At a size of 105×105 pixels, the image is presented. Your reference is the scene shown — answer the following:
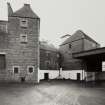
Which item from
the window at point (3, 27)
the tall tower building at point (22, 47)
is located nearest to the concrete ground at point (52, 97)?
the tall tower building at point (22, 47)

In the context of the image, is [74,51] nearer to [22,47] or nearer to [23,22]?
[22,47]

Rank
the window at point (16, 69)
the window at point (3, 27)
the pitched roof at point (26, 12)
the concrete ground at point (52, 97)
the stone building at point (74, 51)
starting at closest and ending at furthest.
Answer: the concrete ground at point (52, 97) → the window at point (16, 69) → the window at point (3, 27) → the pitched roof at point (26, 12) → the stone building at point (74, 51)

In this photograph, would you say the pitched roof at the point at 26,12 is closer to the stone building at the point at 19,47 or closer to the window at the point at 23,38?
the stone building at the point at 19,47

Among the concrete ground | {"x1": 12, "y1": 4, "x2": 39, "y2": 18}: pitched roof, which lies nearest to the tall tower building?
{"x1": 12, "y1": 4, "x2": 39, "y2": 18}: pitched roof

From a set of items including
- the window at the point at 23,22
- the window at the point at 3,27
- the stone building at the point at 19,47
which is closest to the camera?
the stone building at the point at 19,47

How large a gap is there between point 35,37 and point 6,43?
17.2 ft

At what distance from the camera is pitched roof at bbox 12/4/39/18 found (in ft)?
82.1

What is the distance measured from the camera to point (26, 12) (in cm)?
2598

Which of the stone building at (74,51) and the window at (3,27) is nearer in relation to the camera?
the window at (3,27)

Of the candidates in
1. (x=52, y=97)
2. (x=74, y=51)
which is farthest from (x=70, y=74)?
(x=52, y=97)

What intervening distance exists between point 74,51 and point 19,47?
1483 cm

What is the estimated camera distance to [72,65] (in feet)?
109

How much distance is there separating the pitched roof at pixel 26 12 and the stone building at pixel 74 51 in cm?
1267

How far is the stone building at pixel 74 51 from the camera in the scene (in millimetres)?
31375
